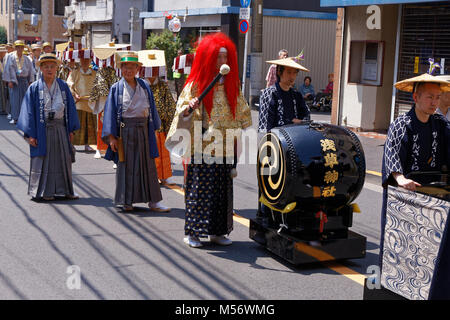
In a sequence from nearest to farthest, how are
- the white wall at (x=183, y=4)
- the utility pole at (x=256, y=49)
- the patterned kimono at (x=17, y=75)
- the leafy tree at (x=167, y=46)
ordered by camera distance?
the patterned kimono at (x=17, y=75)
the utility pole at (x=256, y=49)
the white wall at (x=183, y=4)
the leafy tree at (x=167, y=46)

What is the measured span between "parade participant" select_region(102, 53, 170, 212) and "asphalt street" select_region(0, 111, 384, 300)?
239 mm

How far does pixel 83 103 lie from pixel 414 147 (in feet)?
26.1

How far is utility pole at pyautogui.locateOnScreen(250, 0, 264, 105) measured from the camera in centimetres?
1689

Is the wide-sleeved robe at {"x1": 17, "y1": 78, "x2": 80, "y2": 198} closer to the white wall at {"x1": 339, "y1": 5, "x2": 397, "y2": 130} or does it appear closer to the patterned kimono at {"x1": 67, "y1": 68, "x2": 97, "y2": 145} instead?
the patterned kimono at {"x1": 67, "y1": 68, "x2": 97, "y2": 145}

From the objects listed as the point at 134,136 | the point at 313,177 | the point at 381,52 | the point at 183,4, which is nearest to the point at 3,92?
the point at 183,4

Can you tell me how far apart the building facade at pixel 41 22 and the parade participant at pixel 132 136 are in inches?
1621

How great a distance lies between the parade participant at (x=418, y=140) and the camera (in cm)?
418

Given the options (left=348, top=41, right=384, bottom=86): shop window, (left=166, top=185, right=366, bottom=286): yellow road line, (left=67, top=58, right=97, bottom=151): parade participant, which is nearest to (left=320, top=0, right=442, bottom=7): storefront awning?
(left=348, top=41, right=384, bottom=86): shop window

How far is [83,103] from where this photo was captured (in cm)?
1122

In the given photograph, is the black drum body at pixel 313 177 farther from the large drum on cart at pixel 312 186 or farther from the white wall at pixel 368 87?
the white wall at pixel 368 87

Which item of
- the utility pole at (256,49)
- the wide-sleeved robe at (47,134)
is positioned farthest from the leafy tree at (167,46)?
the wide-sleeved robe at (47,134)
